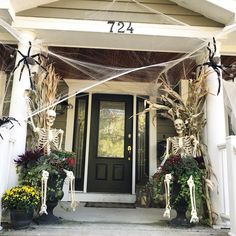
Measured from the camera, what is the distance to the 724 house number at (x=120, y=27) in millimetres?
3840

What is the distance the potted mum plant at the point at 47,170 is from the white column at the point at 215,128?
1901 millimetres

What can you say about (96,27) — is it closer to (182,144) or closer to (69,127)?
(182,144)

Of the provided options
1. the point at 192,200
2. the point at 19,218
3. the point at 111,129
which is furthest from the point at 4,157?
the point at 111,129

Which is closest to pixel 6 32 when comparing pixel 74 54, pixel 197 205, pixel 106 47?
pixel 74 54

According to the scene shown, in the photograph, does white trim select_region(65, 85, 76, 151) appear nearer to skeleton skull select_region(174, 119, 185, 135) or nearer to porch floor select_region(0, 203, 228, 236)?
porch floor select_region(0, 203, 228, 236)

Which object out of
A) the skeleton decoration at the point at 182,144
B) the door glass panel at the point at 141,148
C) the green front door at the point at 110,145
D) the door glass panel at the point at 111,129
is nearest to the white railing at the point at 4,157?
the skeleton decoration at the point at 182,144

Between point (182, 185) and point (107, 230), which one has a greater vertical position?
point (182, 185)

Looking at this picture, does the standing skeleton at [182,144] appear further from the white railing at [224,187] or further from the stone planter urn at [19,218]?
the stone planter urn at [19,218]

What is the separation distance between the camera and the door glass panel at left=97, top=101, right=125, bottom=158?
5.62m

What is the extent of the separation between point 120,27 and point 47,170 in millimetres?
2191

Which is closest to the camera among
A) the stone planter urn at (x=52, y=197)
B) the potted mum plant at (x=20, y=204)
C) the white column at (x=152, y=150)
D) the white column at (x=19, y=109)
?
the potted mum plant at (x=20, y=204)

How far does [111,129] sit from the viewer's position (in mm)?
5703

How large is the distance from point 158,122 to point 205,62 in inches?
83.0

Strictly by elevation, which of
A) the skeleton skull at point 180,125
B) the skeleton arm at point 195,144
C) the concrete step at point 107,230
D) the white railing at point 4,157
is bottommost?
the concrete step at point 107,230
